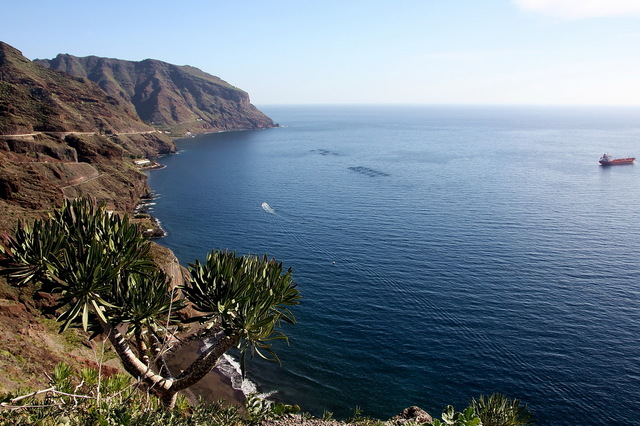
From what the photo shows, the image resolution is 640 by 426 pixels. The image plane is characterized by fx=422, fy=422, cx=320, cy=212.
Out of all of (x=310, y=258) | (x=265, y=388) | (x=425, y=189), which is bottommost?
(x=265, y=388)

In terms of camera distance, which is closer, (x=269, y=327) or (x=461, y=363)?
(x=269, y=327)

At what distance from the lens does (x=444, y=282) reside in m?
56.3

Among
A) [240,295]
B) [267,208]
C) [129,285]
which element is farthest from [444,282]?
[267,208]

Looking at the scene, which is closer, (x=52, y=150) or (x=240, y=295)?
(x=240, y=295)

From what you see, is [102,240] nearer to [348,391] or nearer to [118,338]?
[118,338]

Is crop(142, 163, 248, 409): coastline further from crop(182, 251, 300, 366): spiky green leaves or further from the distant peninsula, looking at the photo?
the distant peninsula

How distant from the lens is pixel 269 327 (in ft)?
65.8

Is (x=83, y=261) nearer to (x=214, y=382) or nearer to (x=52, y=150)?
(x=214, y=382)

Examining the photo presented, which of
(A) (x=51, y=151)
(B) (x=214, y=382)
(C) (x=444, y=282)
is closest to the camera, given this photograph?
(B) (x=214, y=382)

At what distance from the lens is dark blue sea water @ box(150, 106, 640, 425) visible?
38.3m

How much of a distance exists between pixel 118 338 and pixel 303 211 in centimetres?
7176

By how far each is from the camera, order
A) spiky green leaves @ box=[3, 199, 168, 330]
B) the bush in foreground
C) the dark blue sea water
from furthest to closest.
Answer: the dark blue sea water, the bush in foreground, spiky green leaves @ box=[3, 199, 168, 330]

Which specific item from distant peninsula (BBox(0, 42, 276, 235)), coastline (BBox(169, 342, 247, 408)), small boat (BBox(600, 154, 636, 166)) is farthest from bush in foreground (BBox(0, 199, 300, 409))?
small boat (BBox(600, 154, 636, 166))

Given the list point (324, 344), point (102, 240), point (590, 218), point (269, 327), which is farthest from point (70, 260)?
point (590, 218)
